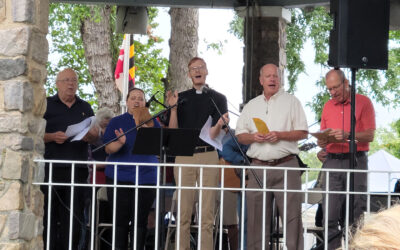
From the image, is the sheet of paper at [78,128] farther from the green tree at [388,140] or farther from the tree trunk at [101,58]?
the green tree at [388,140]

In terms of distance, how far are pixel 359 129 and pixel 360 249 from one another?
481 cm

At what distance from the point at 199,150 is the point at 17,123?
1.86 metres

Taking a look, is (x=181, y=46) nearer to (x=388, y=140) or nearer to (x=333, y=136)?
(x=333, y=136)

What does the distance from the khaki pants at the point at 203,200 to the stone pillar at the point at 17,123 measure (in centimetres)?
155

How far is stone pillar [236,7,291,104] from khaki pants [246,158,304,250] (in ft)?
7.76

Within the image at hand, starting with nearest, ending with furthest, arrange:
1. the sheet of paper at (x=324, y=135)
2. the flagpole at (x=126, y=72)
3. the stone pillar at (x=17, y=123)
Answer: the stone pillar at (x=17, y=123), the sheet of paper at (x=324, y=135), the flagpole at (x=126, y=72)

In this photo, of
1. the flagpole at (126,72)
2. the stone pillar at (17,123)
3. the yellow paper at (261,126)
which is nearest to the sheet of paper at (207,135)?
the yellow paper at (261,126)

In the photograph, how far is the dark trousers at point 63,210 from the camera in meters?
5.84

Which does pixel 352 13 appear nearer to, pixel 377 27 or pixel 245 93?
pixel 377 27

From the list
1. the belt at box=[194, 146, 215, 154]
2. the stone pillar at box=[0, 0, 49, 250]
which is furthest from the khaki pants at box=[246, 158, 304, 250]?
the stone pillar at box=[0, 0, 49, 250]

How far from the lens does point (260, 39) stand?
806 cm

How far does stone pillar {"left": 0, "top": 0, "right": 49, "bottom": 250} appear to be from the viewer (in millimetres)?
4480

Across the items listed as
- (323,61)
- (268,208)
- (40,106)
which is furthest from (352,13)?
(323,61)

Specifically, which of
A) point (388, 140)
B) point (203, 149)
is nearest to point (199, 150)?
point (203, 149)
